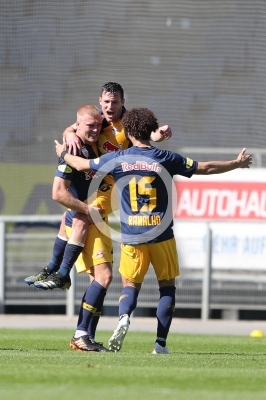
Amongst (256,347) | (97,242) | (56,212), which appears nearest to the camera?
(97,242)

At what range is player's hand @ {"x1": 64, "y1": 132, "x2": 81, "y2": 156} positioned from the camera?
27.5 ft

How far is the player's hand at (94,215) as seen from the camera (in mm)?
8538

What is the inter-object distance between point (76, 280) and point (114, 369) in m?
8.83

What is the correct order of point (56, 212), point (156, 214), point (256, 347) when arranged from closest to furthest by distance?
point (156, 214) < point (256, 347) < point (56, 212)

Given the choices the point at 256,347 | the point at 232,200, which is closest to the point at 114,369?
the point at 256,347

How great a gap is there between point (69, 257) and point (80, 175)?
733 millimetres

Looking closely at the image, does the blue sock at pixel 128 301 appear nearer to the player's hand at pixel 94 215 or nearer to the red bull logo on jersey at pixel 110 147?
the player's hand at pixel 94 215

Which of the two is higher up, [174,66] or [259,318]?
[174,66]

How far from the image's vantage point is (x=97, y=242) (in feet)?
28.4

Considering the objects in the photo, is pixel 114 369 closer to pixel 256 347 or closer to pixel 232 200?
pixel 256 347

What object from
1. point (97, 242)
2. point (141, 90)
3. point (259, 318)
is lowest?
point (259, 318)

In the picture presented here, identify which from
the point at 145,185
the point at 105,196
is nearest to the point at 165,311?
the point at 145,185

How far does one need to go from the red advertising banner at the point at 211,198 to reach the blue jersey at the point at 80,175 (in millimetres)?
7781

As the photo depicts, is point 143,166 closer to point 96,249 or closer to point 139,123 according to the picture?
point 139,123
